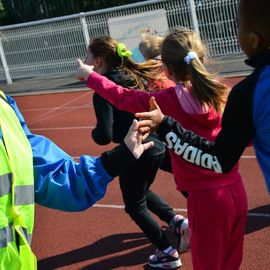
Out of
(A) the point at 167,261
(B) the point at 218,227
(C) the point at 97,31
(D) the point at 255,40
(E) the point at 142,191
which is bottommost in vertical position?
(A) the point at 167,261

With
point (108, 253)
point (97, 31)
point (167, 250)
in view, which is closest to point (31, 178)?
point (167, 250)

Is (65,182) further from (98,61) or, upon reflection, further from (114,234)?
(114,234)

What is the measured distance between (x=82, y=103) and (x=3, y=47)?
19.3ft

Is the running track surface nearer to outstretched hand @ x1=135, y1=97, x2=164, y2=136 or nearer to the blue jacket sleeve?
outstretched hand @ x1=135, y1=97, x2=164, y2=136

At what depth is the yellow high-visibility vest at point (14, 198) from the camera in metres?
1.57

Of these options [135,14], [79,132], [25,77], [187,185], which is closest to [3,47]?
[25,77]

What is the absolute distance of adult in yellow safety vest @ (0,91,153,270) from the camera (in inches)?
62.3

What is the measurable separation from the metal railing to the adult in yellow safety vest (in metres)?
9.11

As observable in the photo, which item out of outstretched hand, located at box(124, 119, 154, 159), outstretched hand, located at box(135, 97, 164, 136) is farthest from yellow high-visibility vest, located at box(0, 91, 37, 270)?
outstretched hand, located at box(135, 97, 164, 136)

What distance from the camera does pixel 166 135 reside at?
6.93 ft

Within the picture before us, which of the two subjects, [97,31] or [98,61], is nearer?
[98,61]

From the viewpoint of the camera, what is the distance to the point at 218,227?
264 cm

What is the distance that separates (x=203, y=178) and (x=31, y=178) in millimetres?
1254

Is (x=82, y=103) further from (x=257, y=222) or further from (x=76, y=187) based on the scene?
(x=76, y=187)
